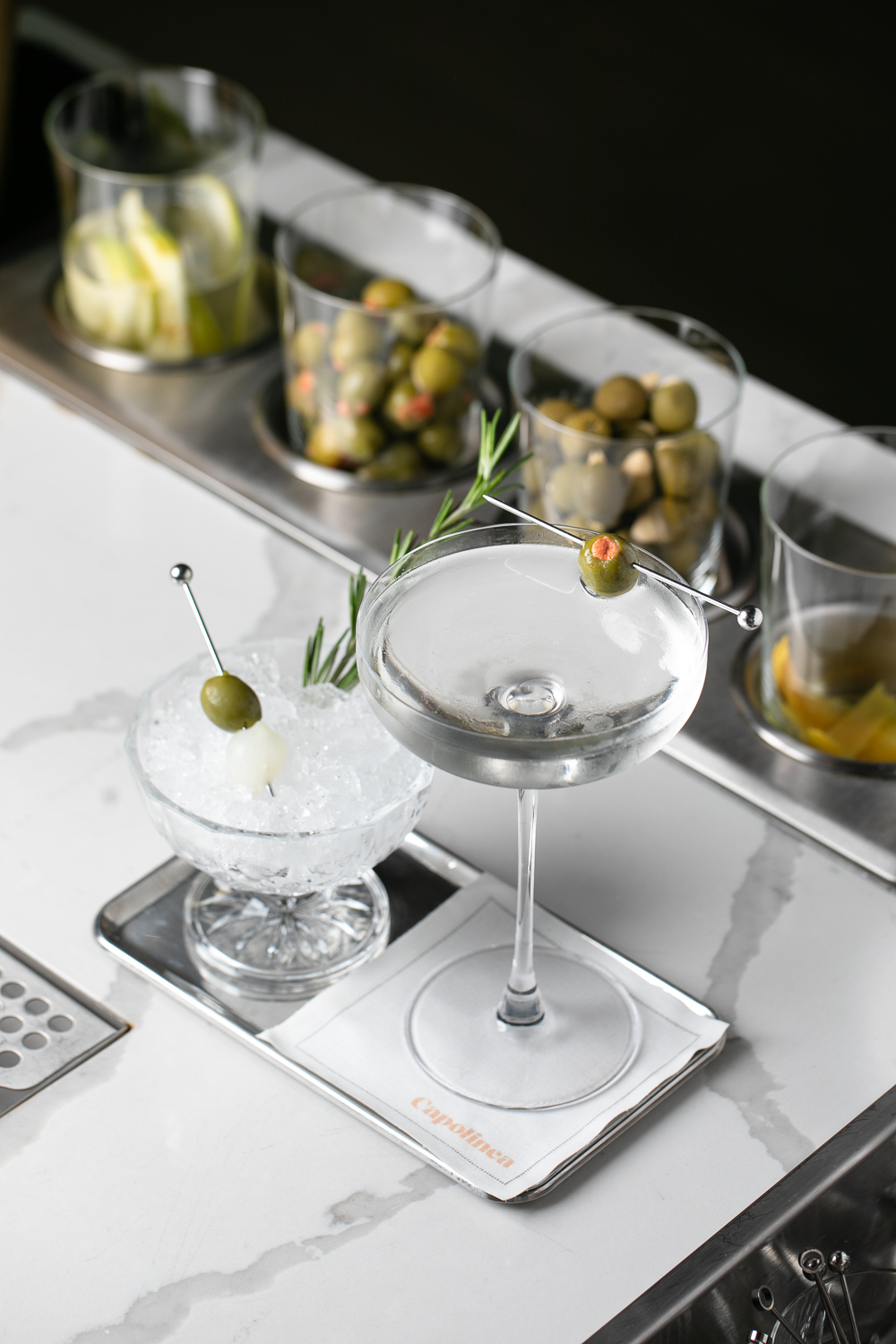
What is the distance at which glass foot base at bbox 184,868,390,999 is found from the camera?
0.95 meters

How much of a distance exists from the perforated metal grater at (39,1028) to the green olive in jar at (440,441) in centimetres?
56

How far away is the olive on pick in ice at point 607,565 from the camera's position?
79cm

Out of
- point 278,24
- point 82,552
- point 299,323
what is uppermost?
point 299,323

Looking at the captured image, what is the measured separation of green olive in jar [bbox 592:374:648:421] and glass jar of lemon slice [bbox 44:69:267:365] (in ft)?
1.30

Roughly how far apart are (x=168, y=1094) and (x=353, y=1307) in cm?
16

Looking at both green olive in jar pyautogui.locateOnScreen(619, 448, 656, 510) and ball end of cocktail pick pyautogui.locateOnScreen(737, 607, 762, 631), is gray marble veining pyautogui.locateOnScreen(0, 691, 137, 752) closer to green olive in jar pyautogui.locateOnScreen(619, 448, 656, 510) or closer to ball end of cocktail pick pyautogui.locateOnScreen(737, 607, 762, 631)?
green olive in jar pyautogui.locateOnScreen(619, 448, 656, 510)

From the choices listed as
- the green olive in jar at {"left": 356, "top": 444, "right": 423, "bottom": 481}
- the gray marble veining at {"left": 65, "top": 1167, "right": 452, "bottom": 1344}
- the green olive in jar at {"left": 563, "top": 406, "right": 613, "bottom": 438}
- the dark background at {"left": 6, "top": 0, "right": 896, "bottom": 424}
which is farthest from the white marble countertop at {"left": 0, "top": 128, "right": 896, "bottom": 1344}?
the dark background at {"left": 6, "top": 0, "right": 896, "bottom": 424}

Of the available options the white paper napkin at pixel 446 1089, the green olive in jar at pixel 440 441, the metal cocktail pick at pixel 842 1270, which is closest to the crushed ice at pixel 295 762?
the white paper napkin at pixel 446 1089

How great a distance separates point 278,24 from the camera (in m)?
3.43

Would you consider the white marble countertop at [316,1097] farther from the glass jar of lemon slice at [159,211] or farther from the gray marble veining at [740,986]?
the glass jar of lemon slice at [159,211]

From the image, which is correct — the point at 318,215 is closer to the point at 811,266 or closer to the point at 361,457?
the point at 361,457

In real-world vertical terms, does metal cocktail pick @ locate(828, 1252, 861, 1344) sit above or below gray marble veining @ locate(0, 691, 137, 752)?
above

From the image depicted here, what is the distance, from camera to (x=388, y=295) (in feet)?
4.35

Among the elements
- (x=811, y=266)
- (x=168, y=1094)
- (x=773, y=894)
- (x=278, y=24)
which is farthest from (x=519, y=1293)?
(x=278, y=24)
